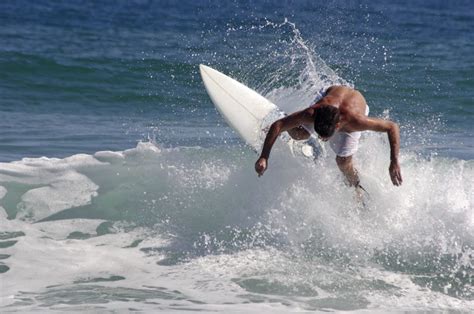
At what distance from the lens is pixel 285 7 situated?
32.6 metres

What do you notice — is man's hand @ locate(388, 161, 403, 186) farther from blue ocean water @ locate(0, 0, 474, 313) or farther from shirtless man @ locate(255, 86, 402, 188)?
blue ocean water @ locate(0, 0, 474, 313)

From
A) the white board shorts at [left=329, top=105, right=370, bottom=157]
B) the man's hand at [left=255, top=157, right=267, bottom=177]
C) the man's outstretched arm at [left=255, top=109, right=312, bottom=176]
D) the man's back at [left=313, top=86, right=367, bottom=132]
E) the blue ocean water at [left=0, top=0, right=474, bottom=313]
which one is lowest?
the blue ocean water at [left=0, top=0, right=474, bottom=313]

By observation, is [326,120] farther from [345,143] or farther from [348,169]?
[348,169]

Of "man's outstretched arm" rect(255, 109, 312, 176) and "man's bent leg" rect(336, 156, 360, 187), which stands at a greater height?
"man's outstretched arm" rect(255, 109, 312, 176)

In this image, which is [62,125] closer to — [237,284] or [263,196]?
[263,196]

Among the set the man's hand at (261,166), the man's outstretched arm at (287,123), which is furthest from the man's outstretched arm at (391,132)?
the man's hand at (261,166)

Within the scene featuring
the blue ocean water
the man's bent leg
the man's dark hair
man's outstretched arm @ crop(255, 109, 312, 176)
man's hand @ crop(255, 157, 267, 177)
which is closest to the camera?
the blue ocean water

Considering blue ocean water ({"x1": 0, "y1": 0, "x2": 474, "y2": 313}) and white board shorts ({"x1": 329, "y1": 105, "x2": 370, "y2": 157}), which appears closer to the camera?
blue ocean water ({"x1": 0, "y1": 0, "x2": 474, "y2": 313})

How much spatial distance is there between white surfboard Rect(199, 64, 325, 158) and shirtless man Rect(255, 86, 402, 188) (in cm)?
39

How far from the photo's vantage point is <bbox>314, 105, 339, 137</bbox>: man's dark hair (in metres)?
7.23

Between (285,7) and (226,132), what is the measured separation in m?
20.9

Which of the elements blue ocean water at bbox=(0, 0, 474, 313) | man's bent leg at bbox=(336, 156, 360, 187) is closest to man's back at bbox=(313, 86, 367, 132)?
man's bent leg at bbox=(336, 156, 360, 187)

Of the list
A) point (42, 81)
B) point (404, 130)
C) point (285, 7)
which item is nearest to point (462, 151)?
point (404, 130)

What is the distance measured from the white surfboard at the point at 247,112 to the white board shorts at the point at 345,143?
0.36m
